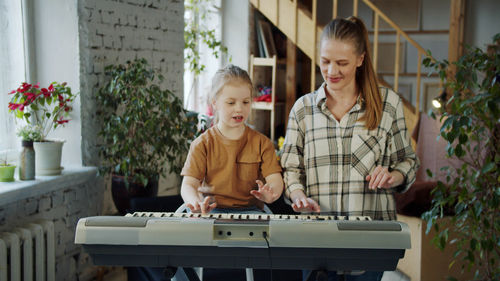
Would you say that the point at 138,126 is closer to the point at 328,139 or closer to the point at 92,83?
the point at 92,83

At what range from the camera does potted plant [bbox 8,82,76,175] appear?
262 centimetres

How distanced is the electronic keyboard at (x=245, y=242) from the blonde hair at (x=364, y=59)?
504 mm

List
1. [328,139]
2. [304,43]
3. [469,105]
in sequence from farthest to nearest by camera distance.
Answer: [304,43]
[469,105]
[328,139]

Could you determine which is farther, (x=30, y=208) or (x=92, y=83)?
(x=92, y=83)

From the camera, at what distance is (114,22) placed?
3326 mm

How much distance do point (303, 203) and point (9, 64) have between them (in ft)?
6.80

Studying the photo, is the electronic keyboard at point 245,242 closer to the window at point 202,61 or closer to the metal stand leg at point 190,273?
the metal stand leg at point 190,273

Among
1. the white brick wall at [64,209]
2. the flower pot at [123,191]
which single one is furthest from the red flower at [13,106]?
the flower pot at [123,191]

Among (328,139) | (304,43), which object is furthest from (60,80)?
(304,43)

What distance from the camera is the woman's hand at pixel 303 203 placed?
4.91 feet

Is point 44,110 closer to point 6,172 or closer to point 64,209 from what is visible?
point 6,172

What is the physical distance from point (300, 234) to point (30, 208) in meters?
1.94

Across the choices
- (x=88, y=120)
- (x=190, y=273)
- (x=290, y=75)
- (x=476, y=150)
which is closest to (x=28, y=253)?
(x=88, y=120)

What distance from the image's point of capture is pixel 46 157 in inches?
108
